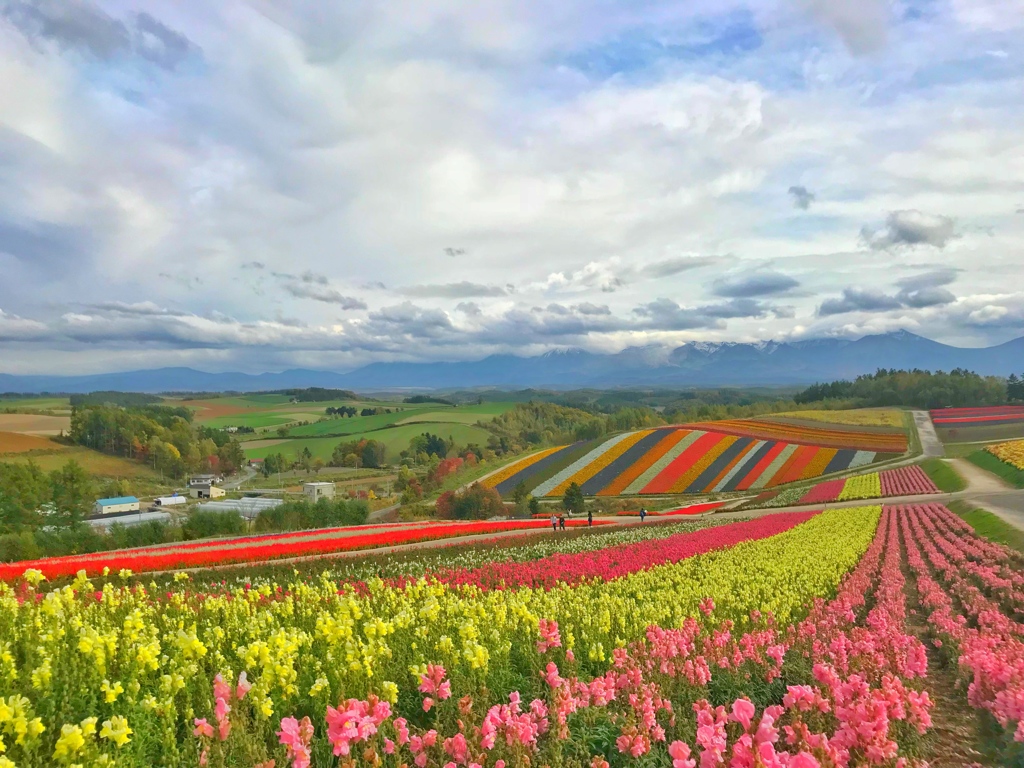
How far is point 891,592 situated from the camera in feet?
34.7

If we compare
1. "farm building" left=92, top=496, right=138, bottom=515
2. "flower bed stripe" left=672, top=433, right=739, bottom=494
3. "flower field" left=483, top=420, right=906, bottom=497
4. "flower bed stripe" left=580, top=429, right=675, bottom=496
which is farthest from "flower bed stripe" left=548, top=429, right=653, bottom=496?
"farm building" left=92, top=496, right=138, bottom=515

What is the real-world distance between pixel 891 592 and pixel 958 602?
2880 mm

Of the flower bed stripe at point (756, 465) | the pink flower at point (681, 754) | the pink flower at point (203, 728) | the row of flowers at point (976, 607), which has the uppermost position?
the pink flower at point (681, 754)

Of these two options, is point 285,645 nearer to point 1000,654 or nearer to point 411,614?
point 411,614

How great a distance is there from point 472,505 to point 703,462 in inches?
1002

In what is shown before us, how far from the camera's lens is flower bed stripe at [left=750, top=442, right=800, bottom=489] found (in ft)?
179

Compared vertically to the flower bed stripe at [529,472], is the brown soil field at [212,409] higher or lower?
higher

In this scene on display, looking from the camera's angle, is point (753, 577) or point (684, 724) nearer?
point (684, 724)

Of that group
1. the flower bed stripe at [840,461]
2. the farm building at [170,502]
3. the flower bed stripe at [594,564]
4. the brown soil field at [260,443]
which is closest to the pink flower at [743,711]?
the flower bed stripe at [594,564]

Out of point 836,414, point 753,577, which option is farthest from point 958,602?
point 836,414

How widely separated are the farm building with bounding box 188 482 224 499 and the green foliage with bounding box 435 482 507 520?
4296cm

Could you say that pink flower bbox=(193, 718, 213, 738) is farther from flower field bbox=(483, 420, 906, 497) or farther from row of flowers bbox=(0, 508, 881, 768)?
flower field bbox=(483, 420, 906, 497)

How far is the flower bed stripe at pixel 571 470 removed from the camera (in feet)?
195

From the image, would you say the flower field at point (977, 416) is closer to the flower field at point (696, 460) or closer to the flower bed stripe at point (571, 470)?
the flower field at point (696, 460)
